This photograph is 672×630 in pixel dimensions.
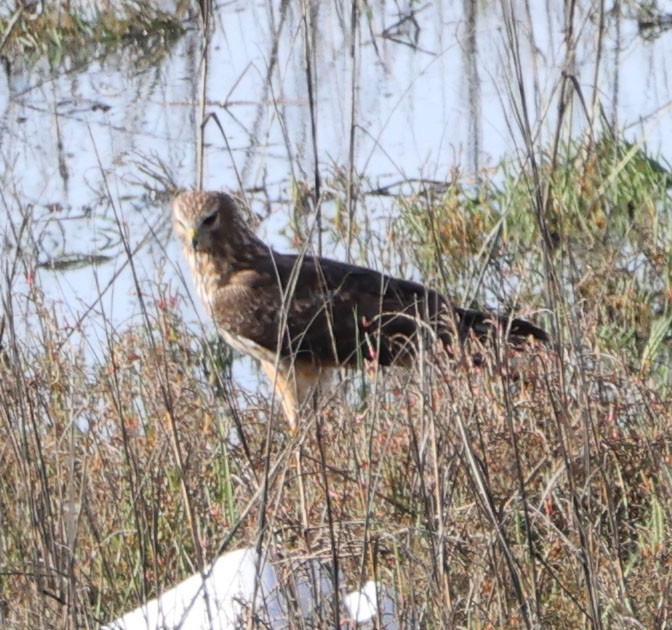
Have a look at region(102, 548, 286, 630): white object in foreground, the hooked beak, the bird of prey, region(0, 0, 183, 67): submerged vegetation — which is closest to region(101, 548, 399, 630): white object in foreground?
region(102, 548, 286, 630): white object in foreground

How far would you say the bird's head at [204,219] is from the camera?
20.4ft

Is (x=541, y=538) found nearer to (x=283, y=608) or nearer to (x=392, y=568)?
(x=392, y=568)

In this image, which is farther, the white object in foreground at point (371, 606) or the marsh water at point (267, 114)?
the marsh water at point (267, 114)

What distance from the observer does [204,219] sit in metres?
6.24

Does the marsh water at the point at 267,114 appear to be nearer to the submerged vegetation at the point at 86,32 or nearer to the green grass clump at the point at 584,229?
the submerged vegetation at the point at 86,32

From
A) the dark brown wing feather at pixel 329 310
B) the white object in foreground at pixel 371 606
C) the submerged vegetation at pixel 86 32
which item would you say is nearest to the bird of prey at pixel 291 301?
the dark brown wing feather at pixel 329 310

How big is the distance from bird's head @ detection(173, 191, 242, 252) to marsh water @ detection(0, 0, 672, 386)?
0.35 meters

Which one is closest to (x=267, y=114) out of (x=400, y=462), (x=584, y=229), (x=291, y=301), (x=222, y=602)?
(x=584, y=229)

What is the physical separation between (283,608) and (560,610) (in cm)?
64

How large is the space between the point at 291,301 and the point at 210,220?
104 cm

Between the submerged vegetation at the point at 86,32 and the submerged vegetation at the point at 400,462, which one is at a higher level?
the submerged vegetation at the point at 86,32

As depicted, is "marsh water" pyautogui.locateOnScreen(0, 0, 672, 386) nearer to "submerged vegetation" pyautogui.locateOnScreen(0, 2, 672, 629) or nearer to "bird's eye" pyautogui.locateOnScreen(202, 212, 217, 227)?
"bird's eye" pyautogui.locateOnScreen(202, 212, 217, 227)

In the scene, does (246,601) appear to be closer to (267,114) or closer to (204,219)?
(204,219)

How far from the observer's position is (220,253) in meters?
6.33
